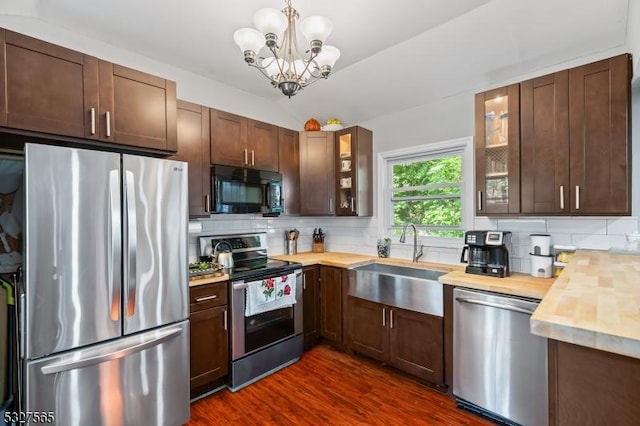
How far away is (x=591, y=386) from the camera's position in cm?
84

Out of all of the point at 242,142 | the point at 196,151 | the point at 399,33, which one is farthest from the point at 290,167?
the point at 399,33

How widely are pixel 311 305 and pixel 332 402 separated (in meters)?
0.98

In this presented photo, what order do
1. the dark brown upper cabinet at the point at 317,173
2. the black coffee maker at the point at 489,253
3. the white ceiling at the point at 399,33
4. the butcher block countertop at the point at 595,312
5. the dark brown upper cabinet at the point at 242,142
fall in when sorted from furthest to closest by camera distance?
1. the dark brown upper cabinet at the point at 317,173
2. the dark brown upper cabinet at the point at 242,142
3. the black coffee maker at the point at 489,253
4. the white ceiling at the point at 399,33
5. the butcher block countertop at the point at 595,312

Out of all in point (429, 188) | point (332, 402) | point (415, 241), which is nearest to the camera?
point (332, 402)

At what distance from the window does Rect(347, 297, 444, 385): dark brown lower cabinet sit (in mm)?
962

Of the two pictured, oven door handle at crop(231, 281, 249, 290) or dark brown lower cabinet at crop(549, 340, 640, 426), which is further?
oven door handle at crop(231, 281, 249, 290)

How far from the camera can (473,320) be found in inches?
82.4

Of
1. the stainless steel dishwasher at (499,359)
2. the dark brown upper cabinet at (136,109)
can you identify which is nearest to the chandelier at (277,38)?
the dark brown upper cabinet at (136,109)

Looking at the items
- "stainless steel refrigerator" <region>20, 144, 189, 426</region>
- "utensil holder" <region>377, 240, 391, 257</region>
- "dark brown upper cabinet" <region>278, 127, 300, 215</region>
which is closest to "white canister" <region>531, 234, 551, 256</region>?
"utensil holder" <region>377, 240, 391, 257</region>

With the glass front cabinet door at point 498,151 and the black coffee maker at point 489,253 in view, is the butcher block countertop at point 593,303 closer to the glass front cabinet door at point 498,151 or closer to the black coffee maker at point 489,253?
the black coffee maker at point 489,253

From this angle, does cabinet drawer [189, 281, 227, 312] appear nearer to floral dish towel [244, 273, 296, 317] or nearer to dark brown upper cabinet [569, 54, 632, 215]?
floral dish towel [244, 273, 296, 317]

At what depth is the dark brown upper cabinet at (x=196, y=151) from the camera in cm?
255

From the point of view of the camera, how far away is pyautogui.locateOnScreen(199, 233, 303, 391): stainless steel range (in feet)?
8.07

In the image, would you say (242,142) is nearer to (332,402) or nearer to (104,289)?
(104,289)
